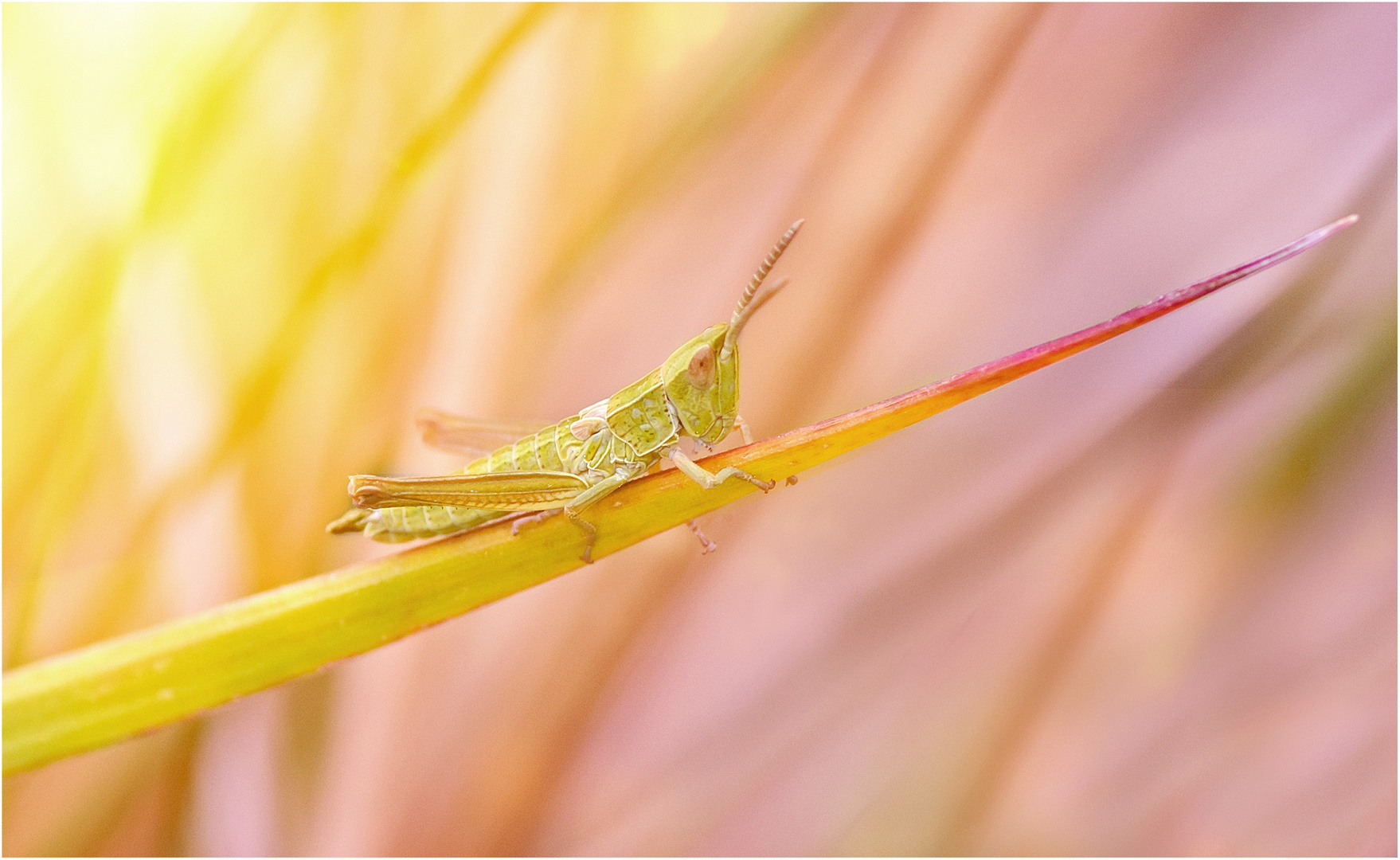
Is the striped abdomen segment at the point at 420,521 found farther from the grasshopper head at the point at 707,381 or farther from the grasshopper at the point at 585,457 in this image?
the grasshopper head at the point at 707,381

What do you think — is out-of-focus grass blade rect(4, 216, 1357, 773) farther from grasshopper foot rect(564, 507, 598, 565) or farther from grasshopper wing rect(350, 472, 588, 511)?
grasshopper wing rect(350, 472, 588, 511)

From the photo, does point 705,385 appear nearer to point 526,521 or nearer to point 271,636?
point 526,521

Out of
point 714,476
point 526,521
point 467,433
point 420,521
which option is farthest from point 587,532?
point 467,433

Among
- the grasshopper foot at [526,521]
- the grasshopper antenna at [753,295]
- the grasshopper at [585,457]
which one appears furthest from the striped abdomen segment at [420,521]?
the grasshopper antenna at [753,295]

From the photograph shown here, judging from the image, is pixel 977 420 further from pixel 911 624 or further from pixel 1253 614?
pixel 1253 614

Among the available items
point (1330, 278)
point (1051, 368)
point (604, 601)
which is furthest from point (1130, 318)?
point (604, 601)
